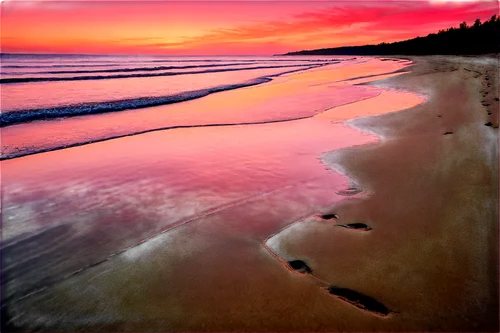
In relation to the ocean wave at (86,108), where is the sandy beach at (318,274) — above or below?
below

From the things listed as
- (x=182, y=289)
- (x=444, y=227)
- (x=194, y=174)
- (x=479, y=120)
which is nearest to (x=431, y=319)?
(x=444, y=227)

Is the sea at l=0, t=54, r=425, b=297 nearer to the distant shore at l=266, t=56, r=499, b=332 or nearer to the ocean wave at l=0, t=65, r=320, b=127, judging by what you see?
the ocean wave at l=0, t=65, r=320, b=127

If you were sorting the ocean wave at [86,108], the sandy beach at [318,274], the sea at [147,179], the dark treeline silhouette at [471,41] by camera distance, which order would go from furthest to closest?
the dark treeline silhouette at [471,41]
the ocean wave at [86,108]
the sea at [147,179]
the sandy beach at [318,274]

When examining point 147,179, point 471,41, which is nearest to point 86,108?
point 147,179

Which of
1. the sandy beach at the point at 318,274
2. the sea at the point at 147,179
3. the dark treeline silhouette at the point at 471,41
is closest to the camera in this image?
the sandy beach at the point at 318,274

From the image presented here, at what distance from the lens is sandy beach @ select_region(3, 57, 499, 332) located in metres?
2.99

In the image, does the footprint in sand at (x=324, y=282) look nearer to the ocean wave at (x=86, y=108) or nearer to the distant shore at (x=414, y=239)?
the distant shore at (x=414, y=239)

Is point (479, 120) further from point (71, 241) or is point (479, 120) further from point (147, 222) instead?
point (71, 241)

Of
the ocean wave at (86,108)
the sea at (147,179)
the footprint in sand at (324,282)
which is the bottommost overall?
the footprint in sand at (324,282)

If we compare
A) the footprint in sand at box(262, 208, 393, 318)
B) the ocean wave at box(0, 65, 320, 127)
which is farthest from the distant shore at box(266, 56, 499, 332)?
the ocean wave at box(0, 65, 320, 127)

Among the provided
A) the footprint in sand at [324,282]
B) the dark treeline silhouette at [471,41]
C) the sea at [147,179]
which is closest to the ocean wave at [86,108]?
the sea at [147,179]

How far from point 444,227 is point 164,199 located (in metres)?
3.96

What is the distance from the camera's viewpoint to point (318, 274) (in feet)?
11.7

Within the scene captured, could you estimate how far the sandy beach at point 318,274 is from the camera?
2990 mm
